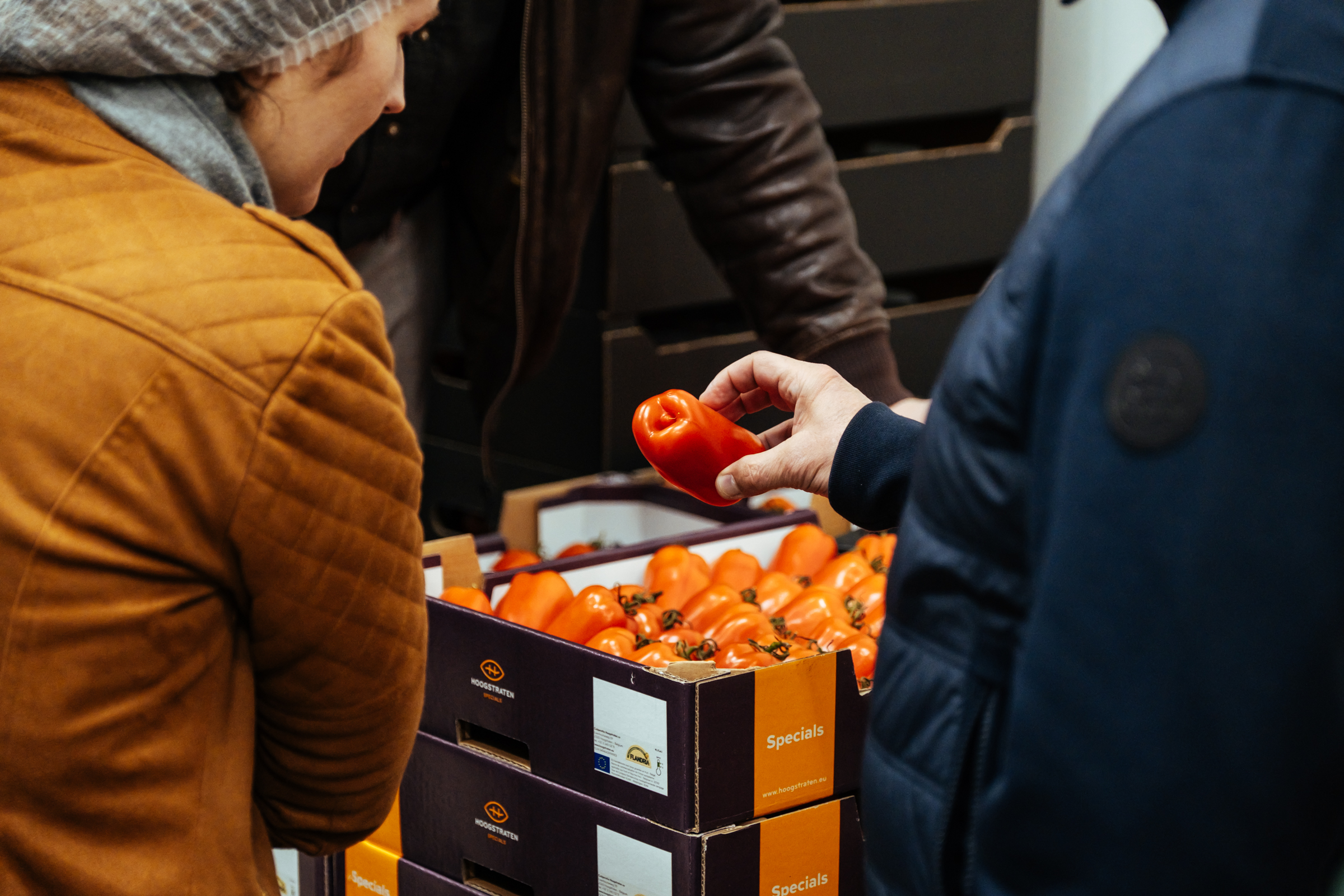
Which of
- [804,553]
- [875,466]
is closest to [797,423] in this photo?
[875,466]

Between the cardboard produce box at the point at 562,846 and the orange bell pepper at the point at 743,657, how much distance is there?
19cm

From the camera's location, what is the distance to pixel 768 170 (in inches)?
82.7

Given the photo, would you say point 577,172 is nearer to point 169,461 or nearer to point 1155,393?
point 169,461

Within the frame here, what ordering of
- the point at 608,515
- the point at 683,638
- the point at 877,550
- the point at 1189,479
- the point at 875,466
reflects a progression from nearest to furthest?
the point at 1189,479 < the point at 875,466 < the point at 683,638 < the point at 877,550 < the point at 608,515

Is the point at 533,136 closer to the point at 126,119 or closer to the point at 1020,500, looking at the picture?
the point at 126,119

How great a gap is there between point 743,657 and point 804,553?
422 millimetres

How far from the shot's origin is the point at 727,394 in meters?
1.46

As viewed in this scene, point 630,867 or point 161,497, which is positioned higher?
point 161,497

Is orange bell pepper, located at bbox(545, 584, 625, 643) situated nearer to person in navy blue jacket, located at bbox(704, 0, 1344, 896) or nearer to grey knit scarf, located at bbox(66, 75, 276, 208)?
grey knit scarf, located at bbox(66, 75, 276, 208)

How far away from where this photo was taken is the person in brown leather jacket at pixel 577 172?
1988 millimetres

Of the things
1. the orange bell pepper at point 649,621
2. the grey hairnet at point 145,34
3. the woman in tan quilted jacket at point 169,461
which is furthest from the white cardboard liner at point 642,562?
the grey hairnet at point 145,34

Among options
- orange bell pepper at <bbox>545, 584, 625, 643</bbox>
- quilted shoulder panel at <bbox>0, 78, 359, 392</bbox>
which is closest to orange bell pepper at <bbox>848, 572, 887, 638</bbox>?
orange bell pepper at <bbox>545, 584, 625, 643</bbox>

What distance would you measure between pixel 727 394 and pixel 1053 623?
823mm

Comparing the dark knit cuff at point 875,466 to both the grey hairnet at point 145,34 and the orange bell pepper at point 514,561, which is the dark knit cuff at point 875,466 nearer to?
the grey hairnet at point 145,34
